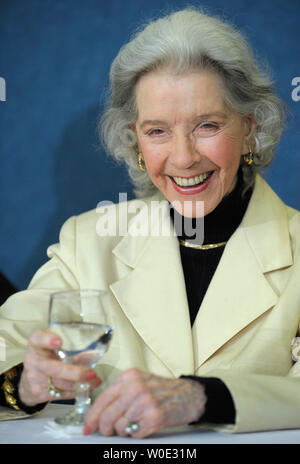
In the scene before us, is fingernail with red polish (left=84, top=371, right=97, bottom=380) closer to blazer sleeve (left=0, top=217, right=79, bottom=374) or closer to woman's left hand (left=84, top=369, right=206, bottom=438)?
woman's left hand (left=84, top=369, right=206, bottom=438)

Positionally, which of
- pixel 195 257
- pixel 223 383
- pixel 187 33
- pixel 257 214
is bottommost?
pixel 223 383

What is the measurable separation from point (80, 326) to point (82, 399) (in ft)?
0.76

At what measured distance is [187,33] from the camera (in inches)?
82.4

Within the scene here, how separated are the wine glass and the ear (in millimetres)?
1089

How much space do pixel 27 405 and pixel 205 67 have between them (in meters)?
1.14

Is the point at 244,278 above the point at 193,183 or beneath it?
beneath

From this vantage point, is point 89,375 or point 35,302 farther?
point 35,302

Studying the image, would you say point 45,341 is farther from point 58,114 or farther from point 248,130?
point 58,114

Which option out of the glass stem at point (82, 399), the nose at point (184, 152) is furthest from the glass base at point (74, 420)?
the nose at point (184, 152)

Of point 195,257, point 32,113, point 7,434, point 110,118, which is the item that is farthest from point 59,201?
point 7,434

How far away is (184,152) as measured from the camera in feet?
6.77

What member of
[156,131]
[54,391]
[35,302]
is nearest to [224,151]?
[156,131]
